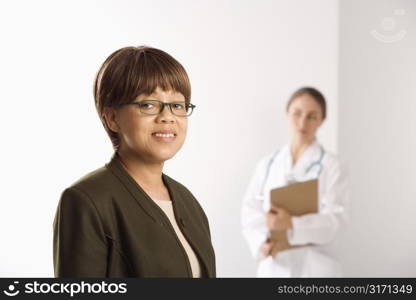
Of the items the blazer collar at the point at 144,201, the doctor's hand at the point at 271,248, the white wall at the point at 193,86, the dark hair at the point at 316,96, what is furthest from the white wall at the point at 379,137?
the blazer collar at the point at 144,201

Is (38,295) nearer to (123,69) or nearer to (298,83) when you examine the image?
(123,69)

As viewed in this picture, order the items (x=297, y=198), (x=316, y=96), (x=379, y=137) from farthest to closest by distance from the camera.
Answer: (x=379, y=137), (x=316, y=96), (x=297, y=198)

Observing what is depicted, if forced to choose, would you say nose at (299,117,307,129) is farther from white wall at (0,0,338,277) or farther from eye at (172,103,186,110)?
eye at (172,103,186,110)

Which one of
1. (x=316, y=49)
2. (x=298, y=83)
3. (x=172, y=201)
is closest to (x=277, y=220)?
(x=298, y=83)

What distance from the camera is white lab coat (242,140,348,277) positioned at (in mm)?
2426

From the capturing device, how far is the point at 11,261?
262cm

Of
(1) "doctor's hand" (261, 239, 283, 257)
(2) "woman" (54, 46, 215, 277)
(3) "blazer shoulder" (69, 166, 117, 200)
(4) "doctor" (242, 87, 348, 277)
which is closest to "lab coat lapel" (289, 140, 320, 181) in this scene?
(4) "doctor" (242, 87, 348, 277)

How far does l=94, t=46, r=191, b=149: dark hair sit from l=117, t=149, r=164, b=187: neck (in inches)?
3.0

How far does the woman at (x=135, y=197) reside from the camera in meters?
0.67

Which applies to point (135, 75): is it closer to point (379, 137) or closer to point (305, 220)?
point (305, 220)

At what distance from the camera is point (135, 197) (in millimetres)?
725

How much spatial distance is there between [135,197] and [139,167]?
0.06 meters

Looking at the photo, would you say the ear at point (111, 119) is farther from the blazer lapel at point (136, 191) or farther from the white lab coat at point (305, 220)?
the white lab coat at point (305, 220)

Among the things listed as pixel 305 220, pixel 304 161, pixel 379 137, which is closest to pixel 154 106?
pixel 305 220
